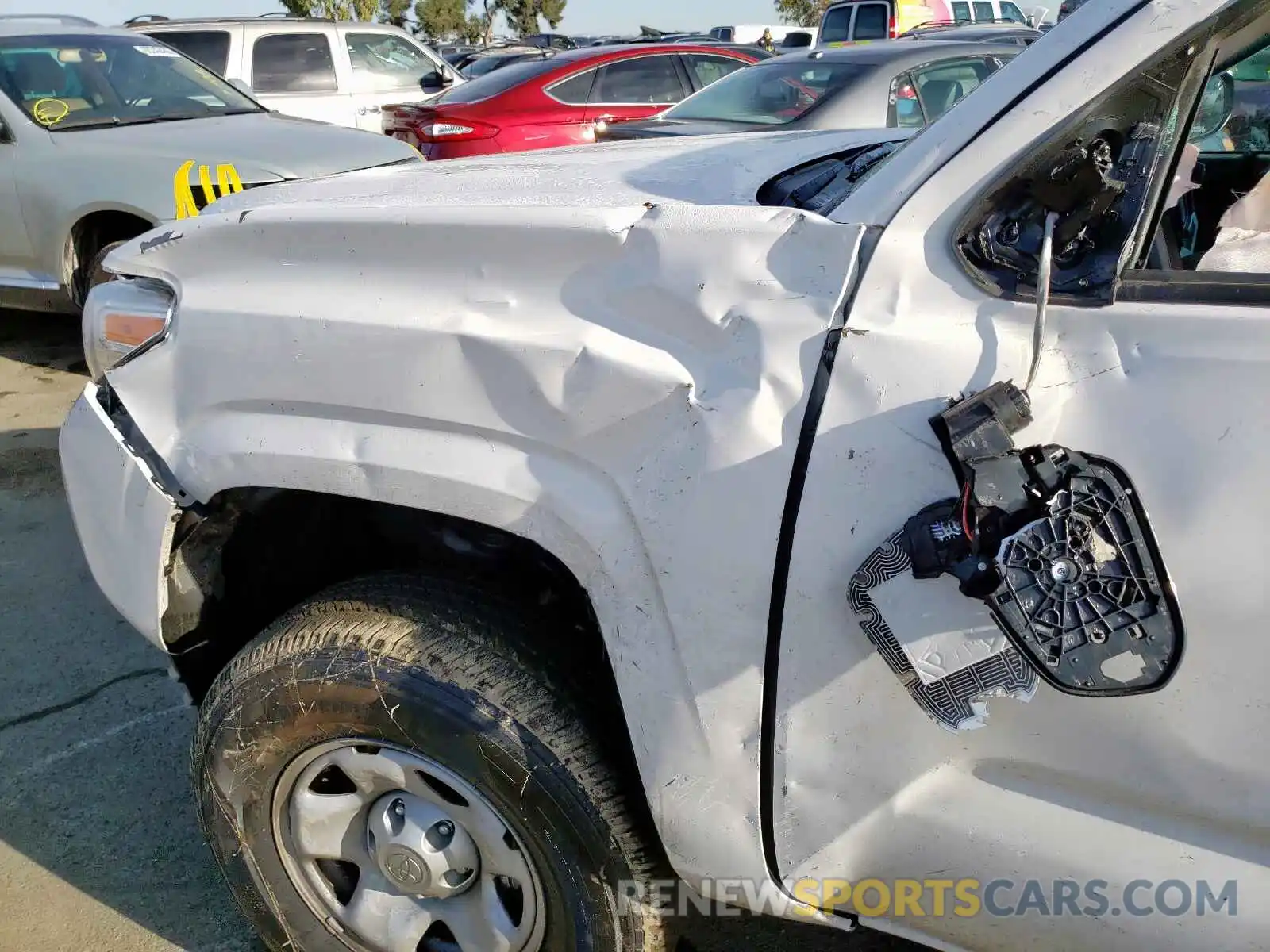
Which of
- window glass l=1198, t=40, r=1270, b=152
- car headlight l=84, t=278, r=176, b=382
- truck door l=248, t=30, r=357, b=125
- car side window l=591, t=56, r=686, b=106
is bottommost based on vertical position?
truck door l=248, t=30, r=357, b=125

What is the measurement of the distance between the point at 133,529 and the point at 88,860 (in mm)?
1032

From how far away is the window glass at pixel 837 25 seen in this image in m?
14.5

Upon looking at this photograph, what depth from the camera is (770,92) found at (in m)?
6.20

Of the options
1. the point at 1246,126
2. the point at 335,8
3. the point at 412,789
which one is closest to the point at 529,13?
the point at 335,8

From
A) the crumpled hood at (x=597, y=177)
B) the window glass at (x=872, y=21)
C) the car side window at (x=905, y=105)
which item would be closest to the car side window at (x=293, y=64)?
the car side window at (x=905, y=105)

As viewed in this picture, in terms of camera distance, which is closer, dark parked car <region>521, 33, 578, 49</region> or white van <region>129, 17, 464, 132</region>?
white van <region>129, 17, 464, 132</region>

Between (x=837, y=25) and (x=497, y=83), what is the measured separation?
8.52 meters

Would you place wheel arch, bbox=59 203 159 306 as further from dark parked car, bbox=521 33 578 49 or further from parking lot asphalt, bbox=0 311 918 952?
dark parked car, bbox=521 33 578 49

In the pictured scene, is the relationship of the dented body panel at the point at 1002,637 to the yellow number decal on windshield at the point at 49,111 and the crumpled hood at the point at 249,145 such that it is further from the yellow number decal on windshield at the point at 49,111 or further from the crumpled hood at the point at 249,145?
the yellow number decal on windshield at the point at 49,111

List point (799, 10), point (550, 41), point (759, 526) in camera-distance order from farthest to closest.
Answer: point (799, 10)
point (550, 41)
point (759, 526)

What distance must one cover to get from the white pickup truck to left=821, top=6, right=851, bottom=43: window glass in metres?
13.9

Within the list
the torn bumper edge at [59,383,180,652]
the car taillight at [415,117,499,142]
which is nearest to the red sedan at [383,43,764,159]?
the car taillight at [415,117,499,142]

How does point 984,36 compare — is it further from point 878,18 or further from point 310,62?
point 878,18

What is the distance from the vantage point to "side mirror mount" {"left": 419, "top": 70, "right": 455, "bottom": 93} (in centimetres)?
1012
